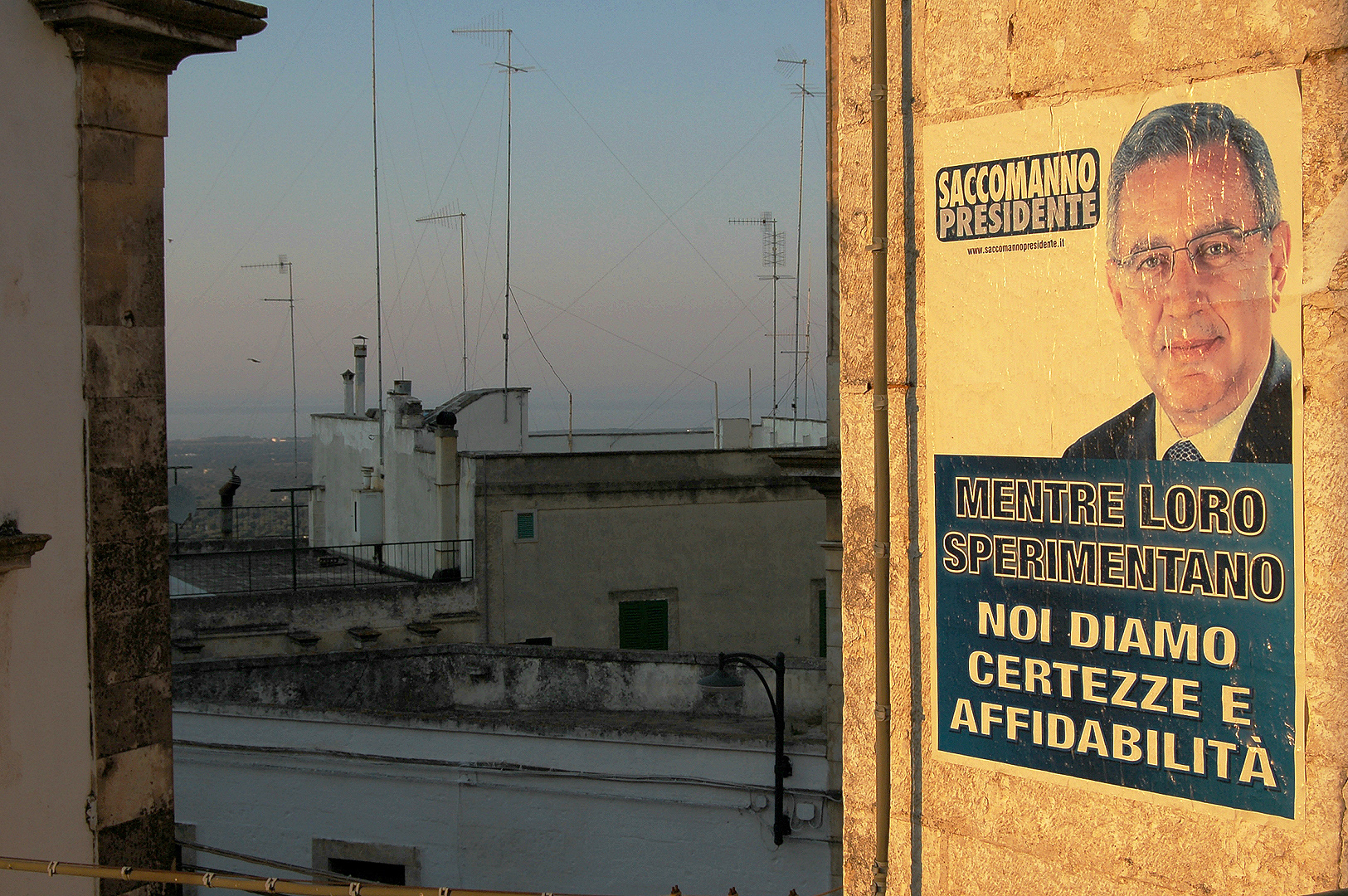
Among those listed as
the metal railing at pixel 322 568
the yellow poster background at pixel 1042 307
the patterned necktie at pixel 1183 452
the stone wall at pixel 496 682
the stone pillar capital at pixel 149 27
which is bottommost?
the stone wall at pixel 496 682

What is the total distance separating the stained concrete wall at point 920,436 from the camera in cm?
291

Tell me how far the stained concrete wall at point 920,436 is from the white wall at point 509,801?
277 inches

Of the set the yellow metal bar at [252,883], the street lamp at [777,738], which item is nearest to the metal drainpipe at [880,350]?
the yellow metal bar at [252,883]

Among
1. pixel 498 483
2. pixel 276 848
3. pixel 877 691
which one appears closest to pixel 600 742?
pixel 276 848

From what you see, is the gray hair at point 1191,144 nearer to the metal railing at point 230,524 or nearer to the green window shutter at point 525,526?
the metal railing at point 230,524

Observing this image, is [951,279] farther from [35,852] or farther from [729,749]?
[729,749]

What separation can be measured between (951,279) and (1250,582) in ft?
3.51

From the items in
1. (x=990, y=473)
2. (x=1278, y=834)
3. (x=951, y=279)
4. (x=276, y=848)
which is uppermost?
(x=951, y=279)

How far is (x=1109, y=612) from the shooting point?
10.5 ft

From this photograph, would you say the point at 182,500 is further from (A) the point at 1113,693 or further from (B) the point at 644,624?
(A) the point at 1113,693

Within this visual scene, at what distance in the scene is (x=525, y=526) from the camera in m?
20.4

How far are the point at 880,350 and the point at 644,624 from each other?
1787 cm

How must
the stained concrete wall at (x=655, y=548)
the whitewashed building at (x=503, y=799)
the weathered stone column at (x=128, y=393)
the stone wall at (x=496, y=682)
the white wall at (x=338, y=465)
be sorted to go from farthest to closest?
the white wall at (x=338, y=465), the stained concrete wall at (x=655, y=548), the stone wall at (x=496, y=682), the whitewashed building at (x=503, y=799), the weathered stone column at (x=128, y=393)

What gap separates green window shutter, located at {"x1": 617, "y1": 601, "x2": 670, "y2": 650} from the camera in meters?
21.0
